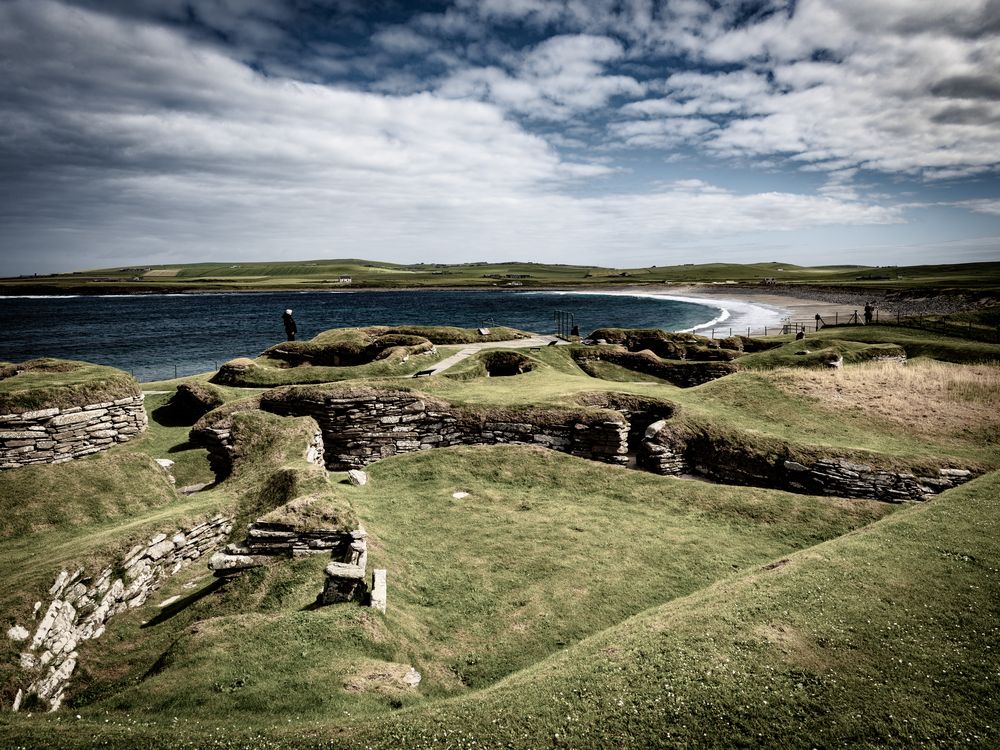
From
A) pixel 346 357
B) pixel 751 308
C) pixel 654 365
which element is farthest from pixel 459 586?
pixel 751 308

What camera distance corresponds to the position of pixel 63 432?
51.3 ft

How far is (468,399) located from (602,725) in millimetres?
16254

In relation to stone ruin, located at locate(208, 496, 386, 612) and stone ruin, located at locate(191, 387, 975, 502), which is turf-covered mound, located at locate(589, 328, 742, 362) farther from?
stone ruin, located at locate(208, 496, 386, 612)

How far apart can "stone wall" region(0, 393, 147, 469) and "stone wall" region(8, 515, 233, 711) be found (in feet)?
22.2

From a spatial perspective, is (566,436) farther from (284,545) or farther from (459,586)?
(284,545)

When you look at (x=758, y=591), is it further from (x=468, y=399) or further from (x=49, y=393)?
(x=49, y=393)

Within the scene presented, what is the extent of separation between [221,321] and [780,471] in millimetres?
125067

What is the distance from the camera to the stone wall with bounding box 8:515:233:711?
870 centimetres

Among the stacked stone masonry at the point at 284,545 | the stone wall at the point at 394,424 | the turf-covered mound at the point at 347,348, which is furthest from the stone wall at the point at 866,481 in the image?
the turf-covered mound at the point at 347,348

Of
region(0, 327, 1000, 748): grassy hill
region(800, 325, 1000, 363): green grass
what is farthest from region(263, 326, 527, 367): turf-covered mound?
region(800, 325, 1000, 363): green grass

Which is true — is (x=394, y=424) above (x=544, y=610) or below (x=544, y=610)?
above

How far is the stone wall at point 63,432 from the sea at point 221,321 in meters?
33.4

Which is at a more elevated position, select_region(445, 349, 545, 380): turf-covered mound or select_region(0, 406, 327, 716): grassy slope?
select_region(445, 349, 545, 380): turf-covered mound

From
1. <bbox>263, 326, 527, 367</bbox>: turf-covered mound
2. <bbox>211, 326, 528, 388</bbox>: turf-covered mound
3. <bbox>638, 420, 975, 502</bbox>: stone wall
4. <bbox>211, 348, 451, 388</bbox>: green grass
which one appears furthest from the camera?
<bbox>263, 326, 527, 367</bbox>: turf-covered mound
